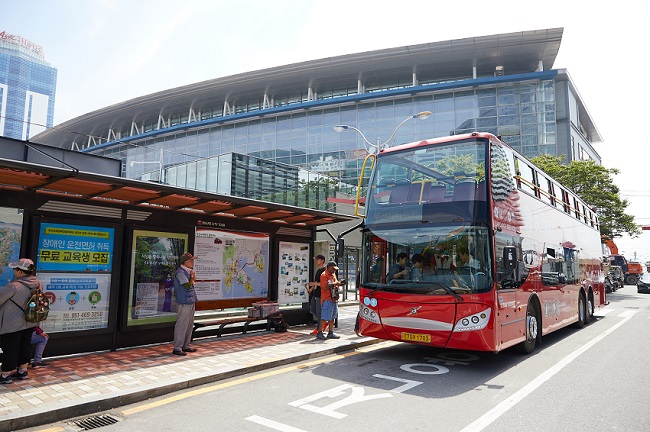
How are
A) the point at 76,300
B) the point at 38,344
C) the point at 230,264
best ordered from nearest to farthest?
the point at 38,344
the point at 76,300
the point at 230,264

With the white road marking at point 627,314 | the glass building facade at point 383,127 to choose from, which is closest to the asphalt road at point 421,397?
the white road marking at point 627,314

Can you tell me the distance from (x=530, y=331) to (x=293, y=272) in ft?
18.4

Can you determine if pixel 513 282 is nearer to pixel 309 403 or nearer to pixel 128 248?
pixel 309 403

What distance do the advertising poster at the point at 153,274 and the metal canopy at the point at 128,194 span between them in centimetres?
61

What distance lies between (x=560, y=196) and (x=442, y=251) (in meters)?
6.22

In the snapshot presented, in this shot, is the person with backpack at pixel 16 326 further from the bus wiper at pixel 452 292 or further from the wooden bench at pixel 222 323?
the bus wiper at pixel 452 292

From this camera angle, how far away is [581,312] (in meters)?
12.5

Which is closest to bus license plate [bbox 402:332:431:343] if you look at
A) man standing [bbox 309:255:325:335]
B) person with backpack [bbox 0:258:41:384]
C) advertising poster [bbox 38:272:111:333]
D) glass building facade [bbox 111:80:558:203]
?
man standing [bbox 309:255:325:335]

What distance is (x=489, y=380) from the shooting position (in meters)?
6.40

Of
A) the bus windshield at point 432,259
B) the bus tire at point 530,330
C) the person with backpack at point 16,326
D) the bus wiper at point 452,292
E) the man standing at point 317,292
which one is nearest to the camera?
the person with backpack at point 16,326

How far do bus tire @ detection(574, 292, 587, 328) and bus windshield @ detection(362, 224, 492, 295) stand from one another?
7442 mm

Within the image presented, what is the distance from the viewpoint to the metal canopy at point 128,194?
19.5 feet

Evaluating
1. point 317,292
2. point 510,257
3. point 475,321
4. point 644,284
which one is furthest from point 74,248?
point 644,284

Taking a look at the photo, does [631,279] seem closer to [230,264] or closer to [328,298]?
[328,298]
